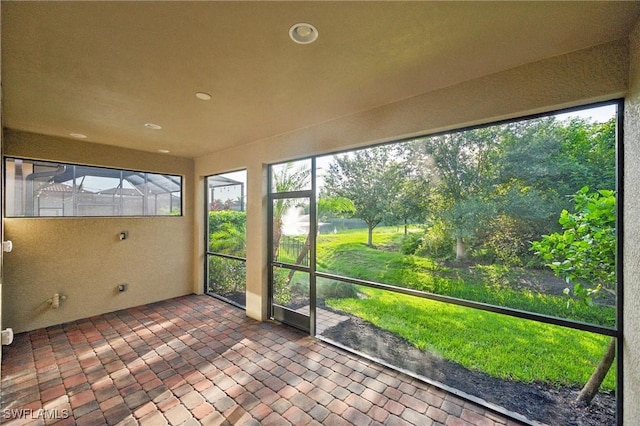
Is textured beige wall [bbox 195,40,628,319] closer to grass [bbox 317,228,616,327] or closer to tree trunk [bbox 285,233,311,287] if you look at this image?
tree trunk [bbox 285,233,311,287]

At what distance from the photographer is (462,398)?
237 cm

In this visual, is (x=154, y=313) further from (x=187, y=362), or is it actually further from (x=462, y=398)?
(x=462, y=398)

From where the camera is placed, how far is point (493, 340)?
2.41 m

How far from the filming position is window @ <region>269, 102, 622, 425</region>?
196 centimetres

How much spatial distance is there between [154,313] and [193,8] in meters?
4.53

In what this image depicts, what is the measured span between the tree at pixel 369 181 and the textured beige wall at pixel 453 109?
0.74 feet

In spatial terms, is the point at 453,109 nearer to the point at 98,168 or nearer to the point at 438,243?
the point at 438,243

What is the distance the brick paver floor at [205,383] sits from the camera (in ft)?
7.09

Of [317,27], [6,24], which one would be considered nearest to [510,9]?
[317,27]

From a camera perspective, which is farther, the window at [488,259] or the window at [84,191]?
the window at [84,191]

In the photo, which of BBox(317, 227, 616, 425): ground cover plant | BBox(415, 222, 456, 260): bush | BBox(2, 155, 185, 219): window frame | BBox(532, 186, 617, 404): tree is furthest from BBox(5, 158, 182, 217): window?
BBox(532, 186, 617, 404): tree

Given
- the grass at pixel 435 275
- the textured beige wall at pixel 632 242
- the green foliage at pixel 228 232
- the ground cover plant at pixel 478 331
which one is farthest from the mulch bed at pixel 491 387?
the green foliage at pixel 228 232

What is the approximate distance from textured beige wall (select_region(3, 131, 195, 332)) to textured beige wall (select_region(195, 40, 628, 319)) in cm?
200

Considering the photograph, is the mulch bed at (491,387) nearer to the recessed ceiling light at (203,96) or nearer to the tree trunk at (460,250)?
the tree trunk at (460,250)
